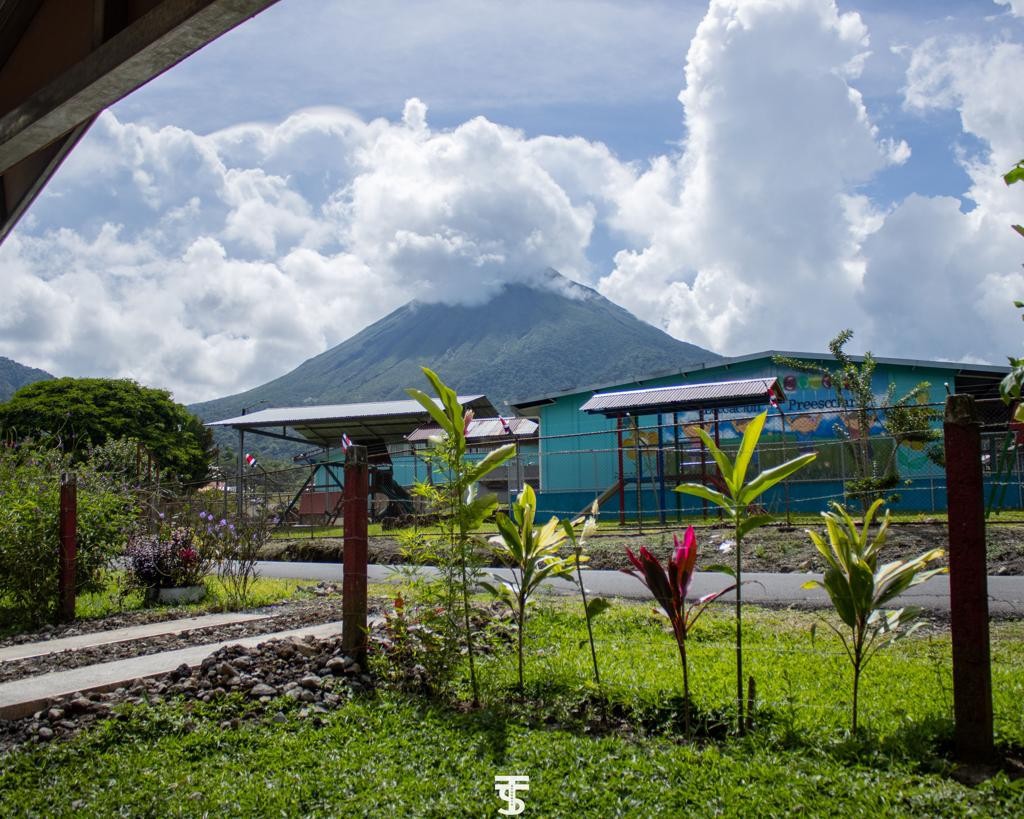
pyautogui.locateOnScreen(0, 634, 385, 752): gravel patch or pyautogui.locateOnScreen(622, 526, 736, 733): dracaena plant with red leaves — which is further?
pyautogui.locateOnScreen(0, 634, 385, 752): gravel patch

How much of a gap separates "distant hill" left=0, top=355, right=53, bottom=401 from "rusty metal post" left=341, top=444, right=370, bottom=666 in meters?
154

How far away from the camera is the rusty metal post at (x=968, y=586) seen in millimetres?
3350

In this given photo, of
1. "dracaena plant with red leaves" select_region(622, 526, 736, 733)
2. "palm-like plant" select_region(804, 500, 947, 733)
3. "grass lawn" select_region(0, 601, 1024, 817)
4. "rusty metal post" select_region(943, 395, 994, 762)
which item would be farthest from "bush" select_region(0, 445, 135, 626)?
"rusty metal post" select_region(943, 395, 994, 762)

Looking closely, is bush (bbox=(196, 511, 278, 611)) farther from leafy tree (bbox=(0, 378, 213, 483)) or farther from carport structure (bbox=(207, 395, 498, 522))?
leafy tree (bbox=(0, 378, 213, 483))

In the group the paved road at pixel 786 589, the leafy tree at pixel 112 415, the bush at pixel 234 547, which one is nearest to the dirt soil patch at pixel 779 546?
the paved road at pixel 786 589

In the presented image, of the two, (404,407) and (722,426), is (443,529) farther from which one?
(404,407)

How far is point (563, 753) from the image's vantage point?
3.64 meters

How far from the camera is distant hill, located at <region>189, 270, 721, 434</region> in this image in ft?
438

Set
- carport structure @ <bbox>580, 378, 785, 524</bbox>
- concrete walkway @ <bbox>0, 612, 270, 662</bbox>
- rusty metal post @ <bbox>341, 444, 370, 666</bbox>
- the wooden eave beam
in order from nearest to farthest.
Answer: the wooden eave beam < rusty metal post @ <bbox>341, 444, 370, 666</bbox> < concrete walkway @ <bbox>0, 612, 270, 662</bbox> < carport structure @ <bbox>580, 378, 785, 524</bbox>

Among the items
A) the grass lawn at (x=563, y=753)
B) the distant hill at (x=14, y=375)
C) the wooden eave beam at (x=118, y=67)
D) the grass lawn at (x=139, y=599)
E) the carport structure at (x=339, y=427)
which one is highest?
the distant hill at (x=14, y=375)

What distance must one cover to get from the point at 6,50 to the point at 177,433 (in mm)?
42848

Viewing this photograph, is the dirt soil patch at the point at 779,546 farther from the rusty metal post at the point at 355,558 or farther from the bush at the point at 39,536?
the rusty metal post at the point at 355,558

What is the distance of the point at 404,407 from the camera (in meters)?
32.9

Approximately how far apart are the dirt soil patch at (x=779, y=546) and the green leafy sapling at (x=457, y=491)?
485 centimetres
